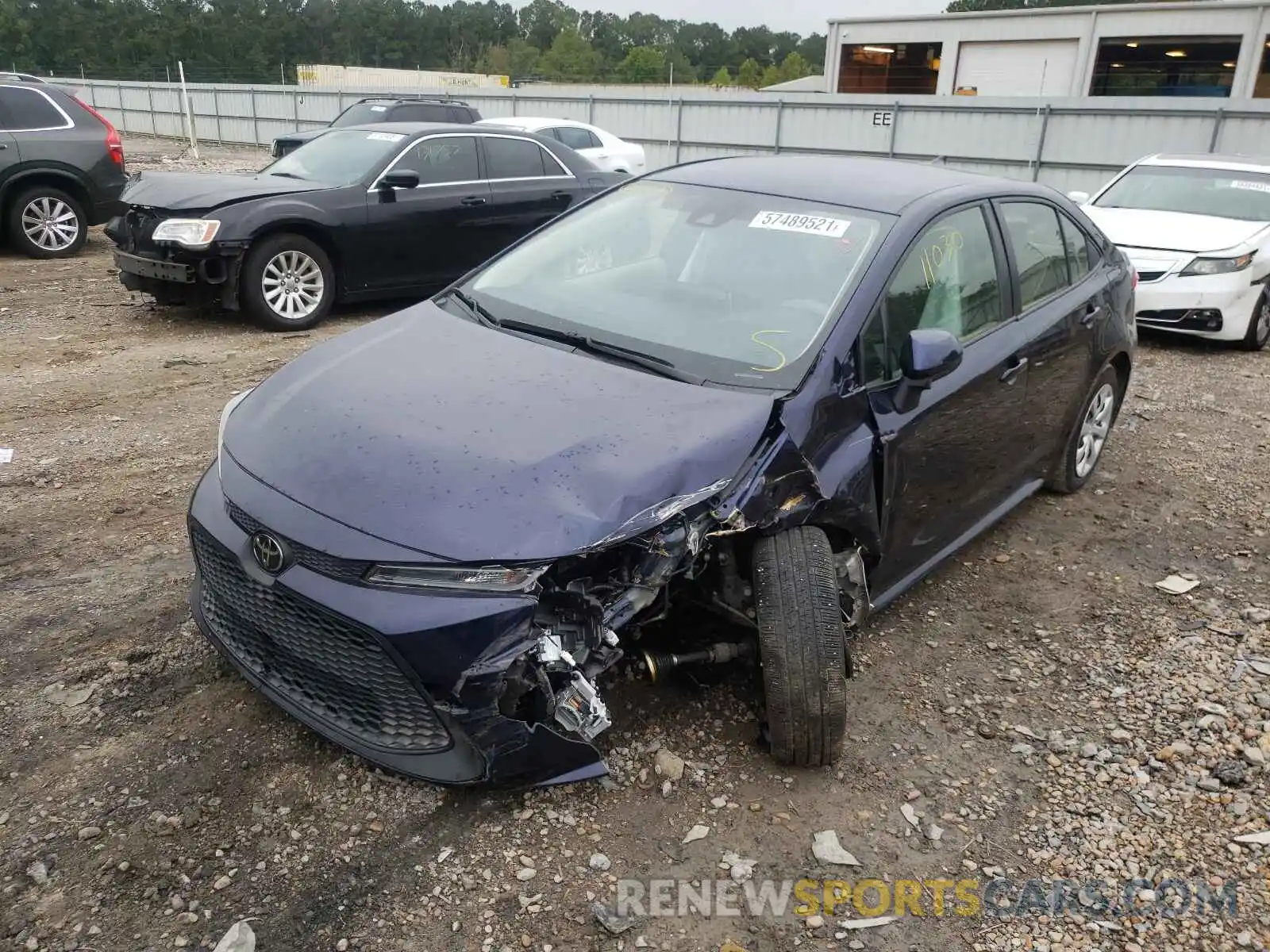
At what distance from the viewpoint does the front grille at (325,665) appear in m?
2.50

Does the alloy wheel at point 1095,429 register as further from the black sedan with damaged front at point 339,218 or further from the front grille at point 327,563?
the black sedan with damaged front at point 339,218

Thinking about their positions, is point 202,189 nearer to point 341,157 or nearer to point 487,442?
point 341,157

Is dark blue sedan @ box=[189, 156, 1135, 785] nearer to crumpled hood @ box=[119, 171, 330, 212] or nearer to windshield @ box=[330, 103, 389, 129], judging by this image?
crumpled hood @ box=[119, 171, 330, 212]

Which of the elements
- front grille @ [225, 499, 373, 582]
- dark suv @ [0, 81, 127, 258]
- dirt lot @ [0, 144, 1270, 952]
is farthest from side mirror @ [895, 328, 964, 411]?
dark suv @ [0, 81, 127, 258]

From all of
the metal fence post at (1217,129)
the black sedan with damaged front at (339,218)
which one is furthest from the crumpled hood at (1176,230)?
the metal fence post at (1217,129)

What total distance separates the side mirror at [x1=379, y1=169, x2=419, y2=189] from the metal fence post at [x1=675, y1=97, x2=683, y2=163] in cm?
1454

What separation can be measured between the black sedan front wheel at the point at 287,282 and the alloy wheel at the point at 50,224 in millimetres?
4423

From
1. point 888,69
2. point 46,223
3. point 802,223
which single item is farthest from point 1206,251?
point 888,69

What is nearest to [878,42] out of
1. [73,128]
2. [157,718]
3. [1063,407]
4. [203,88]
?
[203,88]

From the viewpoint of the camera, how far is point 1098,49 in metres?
34.4

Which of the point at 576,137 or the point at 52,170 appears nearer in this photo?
the point at 52,170

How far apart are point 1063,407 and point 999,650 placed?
4.64 feet

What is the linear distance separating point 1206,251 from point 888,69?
123 feet

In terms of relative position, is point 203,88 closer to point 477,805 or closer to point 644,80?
point 477,805
